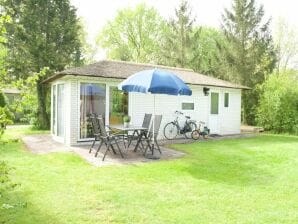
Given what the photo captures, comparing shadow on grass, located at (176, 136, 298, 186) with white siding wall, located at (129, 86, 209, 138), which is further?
white siding wall, located at (129, 86, 209, 138)

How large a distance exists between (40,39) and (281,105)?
14703mm

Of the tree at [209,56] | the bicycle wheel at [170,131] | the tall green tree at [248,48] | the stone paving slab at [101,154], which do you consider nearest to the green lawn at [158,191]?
the stone paving slab at [101,154]

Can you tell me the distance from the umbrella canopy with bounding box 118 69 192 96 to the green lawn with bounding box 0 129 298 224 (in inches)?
80.7

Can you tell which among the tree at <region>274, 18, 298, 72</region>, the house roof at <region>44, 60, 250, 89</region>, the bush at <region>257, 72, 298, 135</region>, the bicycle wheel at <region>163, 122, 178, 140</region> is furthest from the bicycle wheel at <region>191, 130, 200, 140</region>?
the tree at <region>274, 18, 298, 72</region>

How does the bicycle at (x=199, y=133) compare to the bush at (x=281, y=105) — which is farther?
the bush at (x=281, y=105)

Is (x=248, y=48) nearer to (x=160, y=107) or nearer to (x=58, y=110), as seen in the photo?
(x=160, y=107)

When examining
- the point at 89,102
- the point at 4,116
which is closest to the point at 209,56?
the point at 89,102

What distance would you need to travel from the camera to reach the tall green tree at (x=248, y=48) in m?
23.9

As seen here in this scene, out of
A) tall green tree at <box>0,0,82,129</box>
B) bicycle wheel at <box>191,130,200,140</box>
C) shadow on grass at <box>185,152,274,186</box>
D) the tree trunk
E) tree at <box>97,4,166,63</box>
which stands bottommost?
shadow on grass at <box>185,152,274,186</box>

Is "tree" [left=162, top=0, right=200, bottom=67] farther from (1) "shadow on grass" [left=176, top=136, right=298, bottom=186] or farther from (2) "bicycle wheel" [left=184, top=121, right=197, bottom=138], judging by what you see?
(1) "shadow on grass" [left=176, top=136, right=298, bottom=186]

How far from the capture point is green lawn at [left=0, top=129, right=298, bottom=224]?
4.97m

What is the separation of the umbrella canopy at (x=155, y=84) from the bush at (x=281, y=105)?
10410 mm

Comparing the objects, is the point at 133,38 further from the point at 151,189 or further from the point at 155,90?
the point at 151,189

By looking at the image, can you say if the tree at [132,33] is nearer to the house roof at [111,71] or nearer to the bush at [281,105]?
the bush at [281,105]
